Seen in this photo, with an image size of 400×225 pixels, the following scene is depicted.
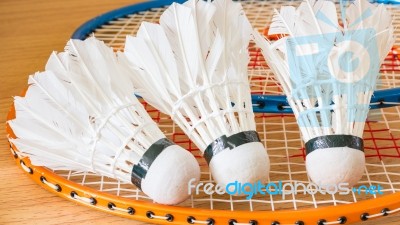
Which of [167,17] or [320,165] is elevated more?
[167,17]

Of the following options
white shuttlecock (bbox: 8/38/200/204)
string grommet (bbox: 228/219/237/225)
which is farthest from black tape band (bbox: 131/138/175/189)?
string grommet (bbox: 228/219/237/225)

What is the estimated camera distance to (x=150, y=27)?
2.93 ft

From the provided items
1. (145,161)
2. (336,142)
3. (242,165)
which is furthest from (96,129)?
(336,142)

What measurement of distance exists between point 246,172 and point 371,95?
22cm

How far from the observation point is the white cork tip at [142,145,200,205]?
76 cm

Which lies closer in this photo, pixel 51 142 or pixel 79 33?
pixel 51 142

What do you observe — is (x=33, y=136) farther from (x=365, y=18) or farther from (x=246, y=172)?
(x=365, y=18)

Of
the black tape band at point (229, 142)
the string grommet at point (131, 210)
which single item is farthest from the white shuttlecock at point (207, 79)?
the string grommet at point (131, 210)

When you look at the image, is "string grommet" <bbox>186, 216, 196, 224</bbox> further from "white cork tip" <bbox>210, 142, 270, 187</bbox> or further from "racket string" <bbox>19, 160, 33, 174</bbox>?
"racket string" <bbox>19, 160, 33, 174</bbox>

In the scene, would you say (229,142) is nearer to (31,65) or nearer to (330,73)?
(330,73)

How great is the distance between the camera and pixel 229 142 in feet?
2.59

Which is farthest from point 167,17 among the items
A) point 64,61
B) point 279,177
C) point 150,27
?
point 279,177

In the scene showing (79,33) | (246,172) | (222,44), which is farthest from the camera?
(79,33)

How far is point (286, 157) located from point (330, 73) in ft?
0.46
